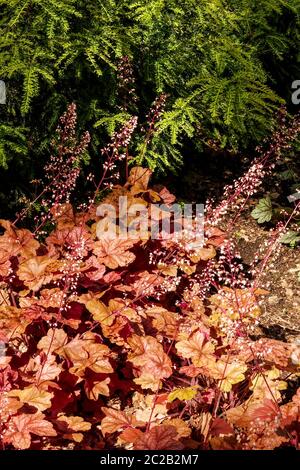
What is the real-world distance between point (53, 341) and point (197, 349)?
70 centimetres

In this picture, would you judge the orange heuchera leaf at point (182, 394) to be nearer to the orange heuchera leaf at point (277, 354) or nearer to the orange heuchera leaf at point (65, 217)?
the orange heuchera leaf at point (277, 354)

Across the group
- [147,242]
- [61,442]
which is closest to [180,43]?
[147,242]

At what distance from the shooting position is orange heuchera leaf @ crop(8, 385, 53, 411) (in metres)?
2.12

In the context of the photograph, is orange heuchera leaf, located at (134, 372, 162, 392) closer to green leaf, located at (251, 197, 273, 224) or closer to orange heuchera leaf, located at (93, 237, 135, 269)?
orange heuchera leaf, located at (93, 237, 135, 269)

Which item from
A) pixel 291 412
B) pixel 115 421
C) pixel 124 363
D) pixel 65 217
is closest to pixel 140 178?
pixel 65 217

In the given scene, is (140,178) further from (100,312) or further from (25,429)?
(25,429)

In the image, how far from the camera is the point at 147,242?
9.87 ft

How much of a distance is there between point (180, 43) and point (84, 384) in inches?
94.0

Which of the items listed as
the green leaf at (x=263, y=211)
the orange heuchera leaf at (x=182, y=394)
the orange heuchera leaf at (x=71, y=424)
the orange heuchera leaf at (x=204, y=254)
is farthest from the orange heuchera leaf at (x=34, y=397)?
the green leaf at (x=263, y=211)

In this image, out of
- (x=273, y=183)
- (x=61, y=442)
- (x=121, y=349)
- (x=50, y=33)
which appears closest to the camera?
(x=61, y=442)

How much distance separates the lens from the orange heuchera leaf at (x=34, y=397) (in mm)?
2123

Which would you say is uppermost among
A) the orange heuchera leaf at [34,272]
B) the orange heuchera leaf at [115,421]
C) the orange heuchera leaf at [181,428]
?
the orange heuchera leaf at [34,272]

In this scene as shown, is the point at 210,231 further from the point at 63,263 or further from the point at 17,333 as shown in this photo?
the point at 17,333

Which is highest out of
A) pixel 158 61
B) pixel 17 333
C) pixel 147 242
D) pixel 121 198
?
pixel 158 61
